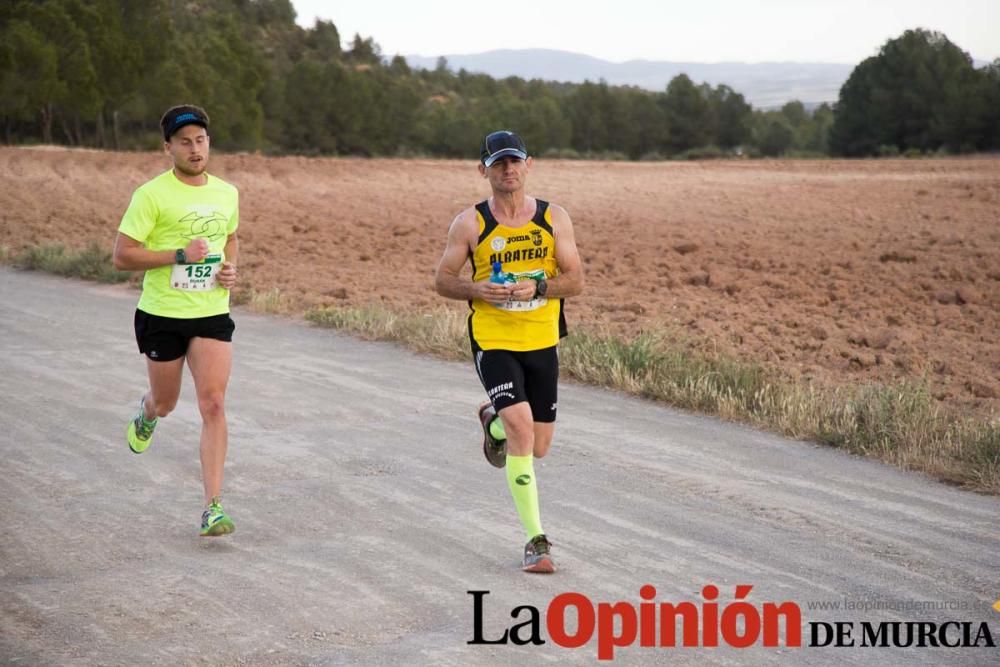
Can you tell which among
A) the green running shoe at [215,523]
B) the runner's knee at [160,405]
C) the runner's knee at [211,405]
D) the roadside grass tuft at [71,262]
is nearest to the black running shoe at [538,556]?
the green running shoe at [215,523]

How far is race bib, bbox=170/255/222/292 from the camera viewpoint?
7.01 m

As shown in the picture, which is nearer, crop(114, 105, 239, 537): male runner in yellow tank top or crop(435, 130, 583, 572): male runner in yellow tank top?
crop(435, 130, 583, 572): male runner in yellow tank top

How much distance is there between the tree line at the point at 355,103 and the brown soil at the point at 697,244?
76.1 ft

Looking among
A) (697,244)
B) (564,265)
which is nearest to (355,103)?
(697,244)

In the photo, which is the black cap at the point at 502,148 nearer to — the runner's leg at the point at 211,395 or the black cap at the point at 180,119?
the black cap at the point at 180,119

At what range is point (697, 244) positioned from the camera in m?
24.0

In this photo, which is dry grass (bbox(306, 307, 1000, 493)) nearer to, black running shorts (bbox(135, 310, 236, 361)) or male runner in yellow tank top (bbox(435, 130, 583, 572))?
male runner in yellow tank top (bbox(435, 130, 583, 572))

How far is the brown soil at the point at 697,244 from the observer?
47.1 feet

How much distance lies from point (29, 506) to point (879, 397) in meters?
5.82

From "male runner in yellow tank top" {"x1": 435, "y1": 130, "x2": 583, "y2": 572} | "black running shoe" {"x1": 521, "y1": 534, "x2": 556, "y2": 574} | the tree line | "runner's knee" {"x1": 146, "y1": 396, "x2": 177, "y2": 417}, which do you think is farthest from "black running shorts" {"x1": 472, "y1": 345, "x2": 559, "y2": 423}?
the tree line

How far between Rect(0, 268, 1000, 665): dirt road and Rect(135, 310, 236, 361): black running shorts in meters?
0.91

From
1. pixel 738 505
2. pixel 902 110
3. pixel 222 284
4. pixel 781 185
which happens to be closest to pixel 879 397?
pixel 738 505

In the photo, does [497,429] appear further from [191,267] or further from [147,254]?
[147,254]

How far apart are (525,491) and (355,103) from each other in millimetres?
83366
